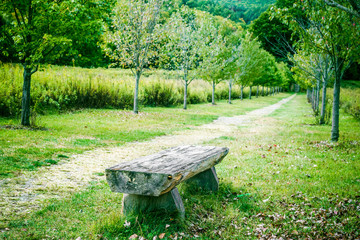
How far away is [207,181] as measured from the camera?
4598 millimetres

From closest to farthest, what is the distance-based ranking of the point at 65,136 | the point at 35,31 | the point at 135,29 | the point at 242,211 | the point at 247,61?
the point at 242,211
the point at 65,136
the point at 35,31
the point at 135,29
the point at 247,61

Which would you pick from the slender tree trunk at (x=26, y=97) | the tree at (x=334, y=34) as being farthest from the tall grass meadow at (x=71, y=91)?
the tree at (x=334, y=34)

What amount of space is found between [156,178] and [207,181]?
175 centimetres

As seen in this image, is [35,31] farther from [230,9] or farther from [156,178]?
[230,9]

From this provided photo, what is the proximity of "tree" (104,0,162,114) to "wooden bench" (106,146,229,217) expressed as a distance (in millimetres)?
11385

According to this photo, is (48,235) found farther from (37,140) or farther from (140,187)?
(37,140)

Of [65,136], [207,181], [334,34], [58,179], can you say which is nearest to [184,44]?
[334,34]

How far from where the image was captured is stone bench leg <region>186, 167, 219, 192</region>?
4559 millimetres

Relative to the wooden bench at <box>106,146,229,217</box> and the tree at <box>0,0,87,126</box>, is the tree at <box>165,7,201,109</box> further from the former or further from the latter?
the wooden bench at <box>106,146,229,217</box>

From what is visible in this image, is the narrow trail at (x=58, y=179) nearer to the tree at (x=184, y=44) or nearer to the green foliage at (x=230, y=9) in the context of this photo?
the tree at (x=184, y=44)

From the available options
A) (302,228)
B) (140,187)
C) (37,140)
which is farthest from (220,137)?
(140,187)

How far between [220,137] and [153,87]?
11893 mm

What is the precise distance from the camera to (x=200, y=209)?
387 centimetres

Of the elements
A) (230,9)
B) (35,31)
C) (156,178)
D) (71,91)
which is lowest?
(156,178)
